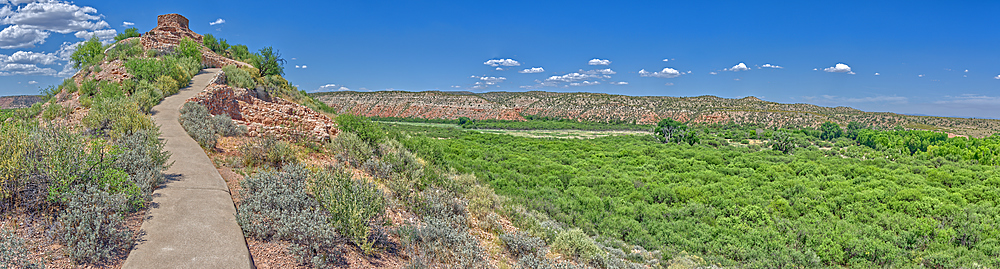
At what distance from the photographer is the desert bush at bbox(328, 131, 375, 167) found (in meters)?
10.3

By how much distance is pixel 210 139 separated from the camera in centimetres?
892

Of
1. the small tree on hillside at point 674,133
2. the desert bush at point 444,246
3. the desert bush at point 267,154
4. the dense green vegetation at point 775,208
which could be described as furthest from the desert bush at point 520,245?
the small tree on hillside at point 674,133

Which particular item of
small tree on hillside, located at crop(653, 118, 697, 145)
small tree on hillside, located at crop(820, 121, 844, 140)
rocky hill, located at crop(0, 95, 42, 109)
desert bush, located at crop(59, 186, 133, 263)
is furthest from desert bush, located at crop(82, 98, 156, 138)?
small tree on hillside, located at crop(820, 121, 844, 140)

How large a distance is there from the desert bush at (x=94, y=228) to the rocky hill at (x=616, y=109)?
66.9m

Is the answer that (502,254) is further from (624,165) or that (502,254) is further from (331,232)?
(624,165)

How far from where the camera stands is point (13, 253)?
3721mm

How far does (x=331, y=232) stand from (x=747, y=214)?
46.2 feet

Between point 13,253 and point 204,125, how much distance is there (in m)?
6.64

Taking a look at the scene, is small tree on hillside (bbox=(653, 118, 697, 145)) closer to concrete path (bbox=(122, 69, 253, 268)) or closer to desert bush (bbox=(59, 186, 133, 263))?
concrete path (bbox=(122, 69, 253, 268))

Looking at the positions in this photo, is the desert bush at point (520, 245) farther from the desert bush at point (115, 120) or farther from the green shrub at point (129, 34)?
the green shrub at point (129, 34)

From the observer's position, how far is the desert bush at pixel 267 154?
8.35m

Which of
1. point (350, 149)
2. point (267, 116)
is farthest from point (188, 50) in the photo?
point (350, 149)

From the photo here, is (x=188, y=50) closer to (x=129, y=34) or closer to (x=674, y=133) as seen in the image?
(x=129, y=34)

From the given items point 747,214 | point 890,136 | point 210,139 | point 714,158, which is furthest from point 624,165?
point 890,136
